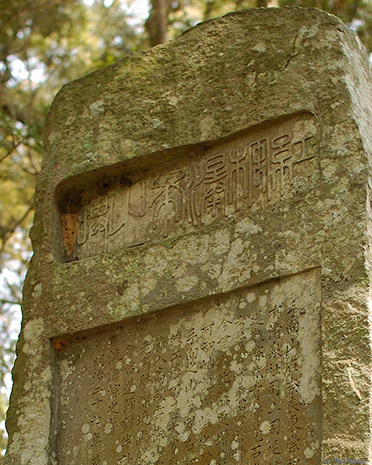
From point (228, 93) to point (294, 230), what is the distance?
74 centimetres

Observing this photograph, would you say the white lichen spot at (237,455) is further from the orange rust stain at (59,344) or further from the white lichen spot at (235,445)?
the orange rust stain at (59,344)

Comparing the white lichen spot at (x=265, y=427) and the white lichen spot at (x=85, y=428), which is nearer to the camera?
the white lichen spot at (x=265, y=427)

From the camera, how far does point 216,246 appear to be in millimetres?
3449

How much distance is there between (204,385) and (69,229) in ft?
3.63

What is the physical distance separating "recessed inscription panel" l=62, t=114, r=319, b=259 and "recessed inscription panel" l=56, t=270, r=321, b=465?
1.28 feet

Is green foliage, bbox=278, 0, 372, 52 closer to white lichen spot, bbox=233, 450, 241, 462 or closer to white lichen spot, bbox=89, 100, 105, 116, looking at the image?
white lichen spot, bbox=89, 100, 105, 116

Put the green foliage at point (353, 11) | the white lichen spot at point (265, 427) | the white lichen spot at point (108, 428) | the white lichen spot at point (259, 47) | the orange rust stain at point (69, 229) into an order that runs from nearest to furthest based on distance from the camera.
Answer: the white lichen spot at point (265, 427) → the white lichen spot at point (108, 428) → the white lichen spot at point (259, 47) → the orange rust stain at point (69, 229) → the green foliage at point (353, 11)

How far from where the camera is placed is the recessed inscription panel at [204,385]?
305 centimetres

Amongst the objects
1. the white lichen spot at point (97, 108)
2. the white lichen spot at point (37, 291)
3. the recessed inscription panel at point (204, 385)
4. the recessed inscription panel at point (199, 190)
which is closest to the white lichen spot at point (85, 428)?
the recessed inscription panel at point (204, 385)

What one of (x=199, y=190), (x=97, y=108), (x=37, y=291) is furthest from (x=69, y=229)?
(x=199, y=190)

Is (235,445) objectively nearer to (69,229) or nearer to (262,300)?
(262,300)

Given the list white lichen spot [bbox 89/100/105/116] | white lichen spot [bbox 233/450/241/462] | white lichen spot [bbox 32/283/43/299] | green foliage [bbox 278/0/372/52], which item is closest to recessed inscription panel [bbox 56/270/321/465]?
white lichen spot [bbox 233/450/241/462]

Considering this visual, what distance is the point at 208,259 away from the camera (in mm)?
3443

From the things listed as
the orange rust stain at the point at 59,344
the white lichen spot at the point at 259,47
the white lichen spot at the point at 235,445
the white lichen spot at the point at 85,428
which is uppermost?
the white lichen spot at the point at 259,47
